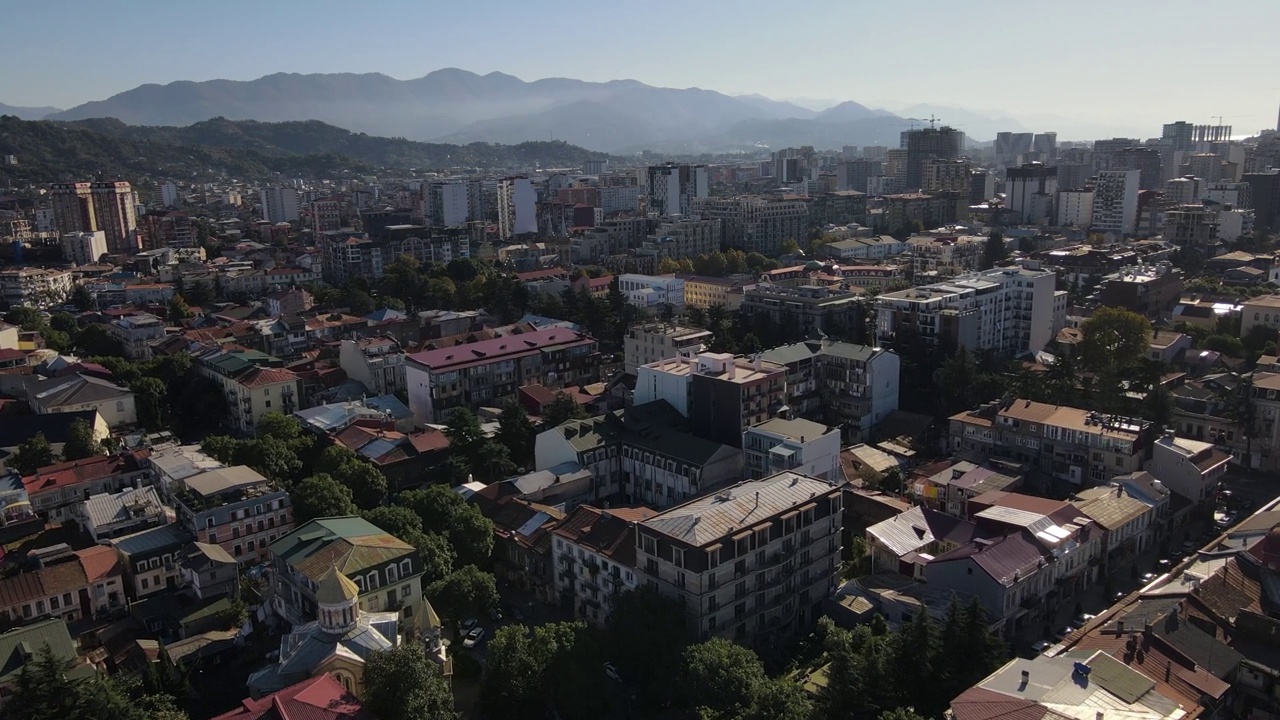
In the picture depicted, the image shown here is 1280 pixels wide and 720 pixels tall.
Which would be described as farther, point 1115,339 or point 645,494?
point 1115,339

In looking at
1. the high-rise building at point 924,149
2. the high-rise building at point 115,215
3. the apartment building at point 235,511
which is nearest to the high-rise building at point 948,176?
the high-rise building at point 924,149

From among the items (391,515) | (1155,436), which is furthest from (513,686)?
(1155,436)

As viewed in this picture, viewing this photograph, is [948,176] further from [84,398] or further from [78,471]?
[78,471]

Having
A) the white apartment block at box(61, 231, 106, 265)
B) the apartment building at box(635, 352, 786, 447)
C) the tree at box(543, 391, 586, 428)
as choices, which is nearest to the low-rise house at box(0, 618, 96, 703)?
the tree at box(543, 391, 586, 428)

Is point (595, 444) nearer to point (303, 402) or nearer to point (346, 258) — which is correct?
point (303, 402)

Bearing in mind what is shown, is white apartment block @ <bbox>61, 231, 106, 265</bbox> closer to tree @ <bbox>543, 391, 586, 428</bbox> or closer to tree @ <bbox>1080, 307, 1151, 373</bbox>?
tree @ <bbox>543, 391, 586, 428</bbox>

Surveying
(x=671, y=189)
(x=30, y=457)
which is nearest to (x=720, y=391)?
(x=30, y=457)
